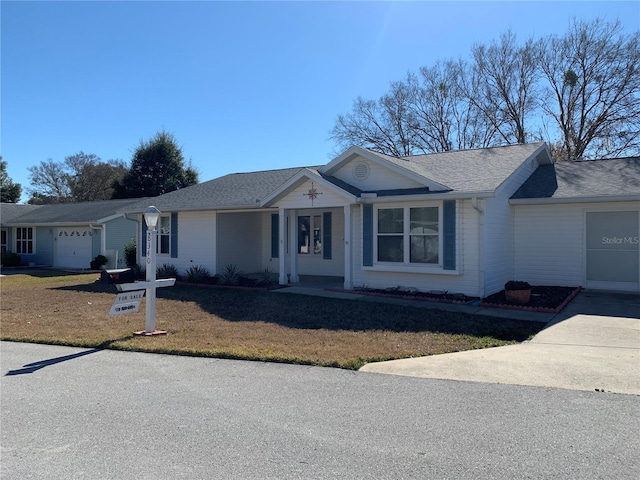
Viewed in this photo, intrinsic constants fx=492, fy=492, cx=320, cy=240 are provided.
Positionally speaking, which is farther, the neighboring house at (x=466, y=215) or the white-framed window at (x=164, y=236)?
the white-framed window at (x=164, y=236)

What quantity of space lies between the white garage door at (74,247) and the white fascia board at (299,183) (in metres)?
15.2

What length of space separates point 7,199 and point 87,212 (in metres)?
28.5

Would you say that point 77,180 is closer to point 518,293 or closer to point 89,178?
point 89,178

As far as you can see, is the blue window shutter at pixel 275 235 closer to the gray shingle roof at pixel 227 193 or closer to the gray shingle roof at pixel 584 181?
the gray shingle roof at pixel 227 193

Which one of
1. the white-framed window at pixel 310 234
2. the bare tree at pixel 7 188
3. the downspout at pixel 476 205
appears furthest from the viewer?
the bare tree at pixel 7 188

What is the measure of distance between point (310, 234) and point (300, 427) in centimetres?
1342

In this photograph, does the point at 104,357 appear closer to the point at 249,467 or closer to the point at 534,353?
the point at 249,467

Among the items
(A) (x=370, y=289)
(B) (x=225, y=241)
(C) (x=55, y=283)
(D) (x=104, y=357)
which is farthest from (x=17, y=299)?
(A) (x=370, y=289)

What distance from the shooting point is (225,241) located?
56.9 ft

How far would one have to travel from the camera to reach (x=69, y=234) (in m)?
27.1

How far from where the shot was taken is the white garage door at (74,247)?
1026 inches

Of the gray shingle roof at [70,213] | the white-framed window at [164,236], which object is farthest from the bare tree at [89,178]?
the white-framed window at [164,236]

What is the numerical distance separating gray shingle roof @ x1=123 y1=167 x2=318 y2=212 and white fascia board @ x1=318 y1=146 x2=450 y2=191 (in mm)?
1162

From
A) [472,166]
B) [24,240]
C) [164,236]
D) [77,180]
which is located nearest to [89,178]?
[77,180]
